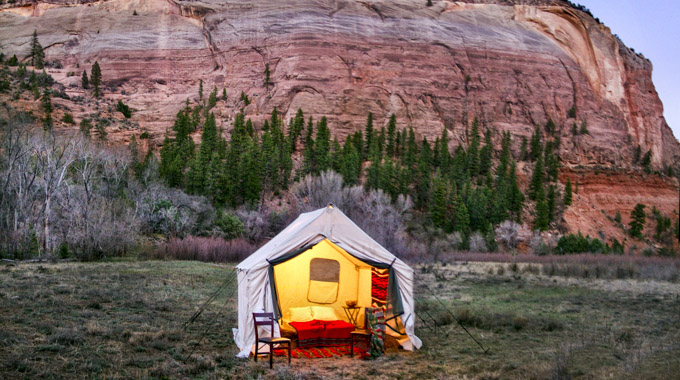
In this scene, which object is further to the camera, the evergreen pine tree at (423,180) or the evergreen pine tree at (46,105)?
the evergreen pine tree at (423,180)

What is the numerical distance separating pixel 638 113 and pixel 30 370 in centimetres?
10153

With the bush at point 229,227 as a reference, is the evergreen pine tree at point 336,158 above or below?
above

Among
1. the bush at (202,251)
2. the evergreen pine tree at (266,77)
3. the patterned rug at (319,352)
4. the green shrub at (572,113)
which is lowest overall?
the bush at (202,251)

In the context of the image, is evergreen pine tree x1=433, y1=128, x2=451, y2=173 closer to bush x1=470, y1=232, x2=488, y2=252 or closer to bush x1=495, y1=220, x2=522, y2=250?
bush x1=495, y1=220, x2=522, y2=250

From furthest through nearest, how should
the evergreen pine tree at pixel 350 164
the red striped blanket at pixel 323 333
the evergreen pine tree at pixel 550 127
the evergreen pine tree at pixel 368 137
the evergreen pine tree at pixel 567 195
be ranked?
the evergreen pine tree at pixel 550 127 → the evergreen pine tree at pixel 567 195 → the evergreen pine tree at pixel 368 137 → the evergreen pine tree at pixel 350 164 → the red striped blanket at pixel 323 333

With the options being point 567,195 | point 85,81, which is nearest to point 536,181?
point 567,195

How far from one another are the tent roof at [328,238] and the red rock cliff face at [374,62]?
62495 mm

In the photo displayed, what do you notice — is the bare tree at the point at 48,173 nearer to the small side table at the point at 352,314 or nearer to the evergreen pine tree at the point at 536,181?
the small side table at the point at 352,314

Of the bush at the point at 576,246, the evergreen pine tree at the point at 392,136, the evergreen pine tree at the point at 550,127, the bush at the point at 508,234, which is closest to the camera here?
the bush at the point at 576,246

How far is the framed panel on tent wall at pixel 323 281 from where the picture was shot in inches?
536

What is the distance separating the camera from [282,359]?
10.8 m

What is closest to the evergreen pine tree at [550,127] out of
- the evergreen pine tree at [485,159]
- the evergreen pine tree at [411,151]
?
the evergreen pine tree at [485,159]

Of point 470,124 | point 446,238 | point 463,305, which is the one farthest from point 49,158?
point 470,124

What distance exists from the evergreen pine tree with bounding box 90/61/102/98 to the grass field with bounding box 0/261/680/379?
62.4 metres
